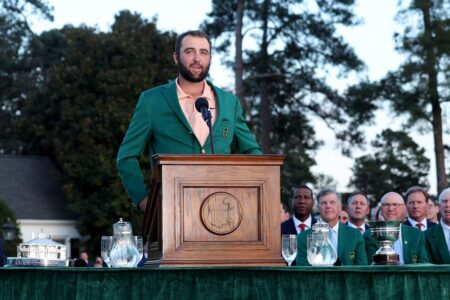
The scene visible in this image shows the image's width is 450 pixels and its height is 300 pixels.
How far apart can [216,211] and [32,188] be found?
1809 inches

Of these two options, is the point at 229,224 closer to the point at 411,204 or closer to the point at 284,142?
the point at 411,204

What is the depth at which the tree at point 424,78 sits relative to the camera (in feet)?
121

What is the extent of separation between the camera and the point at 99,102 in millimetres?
41156

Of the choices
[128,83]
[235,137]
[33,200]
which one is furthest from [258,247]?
[33,200]

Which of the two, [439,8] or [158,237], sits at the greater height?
[439,8]

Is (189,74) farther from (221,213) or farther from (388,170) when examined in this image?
(388,170)

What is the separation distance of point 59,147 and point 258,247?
1522 inches

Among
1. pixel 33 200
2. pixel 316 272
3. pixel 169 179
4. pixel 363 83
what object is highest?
pixel 363 83

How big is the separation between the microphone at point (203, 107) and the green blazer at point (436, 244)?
4013 mm

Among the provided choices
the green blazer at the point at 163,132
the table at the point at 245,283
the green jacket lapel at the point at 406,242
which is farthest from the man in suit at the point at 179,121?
the green jacket lapel at the point at 406,242

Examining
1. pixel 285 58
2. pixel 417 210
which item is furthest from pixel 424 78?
pixel 417 210

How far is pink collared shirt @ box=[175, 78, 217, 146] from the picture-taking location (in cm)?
613

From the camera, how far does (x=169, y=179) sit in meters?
5.21

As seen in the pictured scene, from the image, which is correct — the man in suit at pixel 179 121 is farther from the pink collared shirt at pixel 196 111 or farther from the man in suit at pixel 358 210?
the man in suit at pixel 358 210
